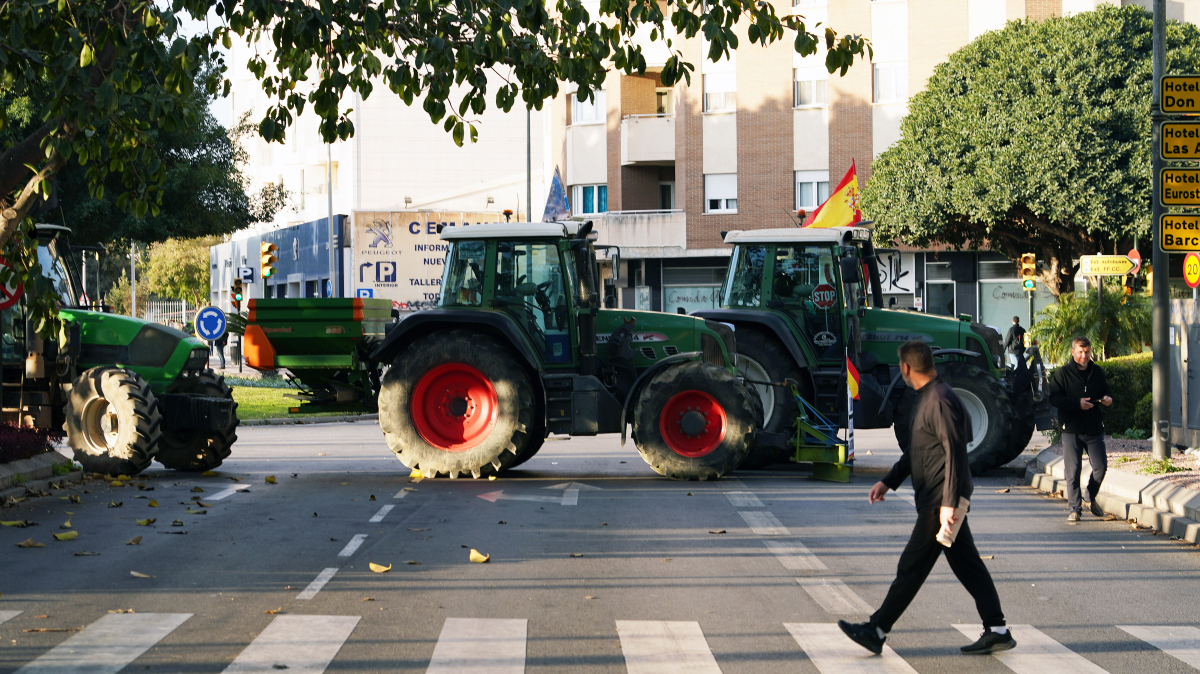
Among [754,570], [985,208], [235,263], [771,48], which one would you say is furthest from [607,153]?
[754,570]

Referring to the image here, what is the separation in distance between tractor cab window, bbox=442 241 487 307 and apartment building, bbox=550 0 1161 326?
27079 millimetres

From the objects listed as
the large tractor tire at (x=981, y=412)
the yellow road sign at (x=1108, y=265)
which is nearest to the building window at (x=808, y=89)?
the yellow road sign at (x=1108, y=265)

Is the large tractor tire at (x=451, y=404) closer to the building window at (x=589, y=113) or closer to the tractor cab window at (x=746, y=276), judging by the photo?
the tractor cab window at (x=746, y=276)

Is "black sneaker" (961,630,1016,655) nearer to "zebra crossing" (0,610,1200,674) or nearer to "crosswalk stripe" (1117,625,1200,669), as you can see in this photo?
"zebra crossing" (0,610,1200,674)

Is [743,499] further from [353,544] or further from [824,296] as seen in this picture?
[353,544]

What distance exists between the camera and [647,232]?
45031mm

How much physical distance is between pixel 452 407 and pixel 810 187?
30725mm

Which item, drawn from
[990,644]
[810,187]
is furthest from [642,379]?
[810,187]

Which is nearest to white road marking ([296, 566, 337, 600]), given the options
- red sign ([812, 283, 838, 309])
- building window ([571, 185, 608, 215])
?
red sign ([812, 283, 838, 309])

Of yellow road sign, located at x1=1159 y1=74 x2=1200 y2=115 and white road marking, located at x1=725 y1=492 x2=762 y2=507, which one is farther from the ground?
→ yellow road sign, located at x1=1159 y1=74 x2=1200 y2=115

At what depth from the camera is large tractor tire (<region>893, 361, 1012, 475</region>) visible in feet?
49.5

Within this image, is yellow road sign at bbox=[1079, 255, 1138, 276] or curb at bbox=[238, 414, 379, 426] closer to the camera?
curb at bbox=[238, 414, 379, 426]

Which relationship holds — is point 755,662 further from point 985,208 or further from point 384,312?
point 985,208

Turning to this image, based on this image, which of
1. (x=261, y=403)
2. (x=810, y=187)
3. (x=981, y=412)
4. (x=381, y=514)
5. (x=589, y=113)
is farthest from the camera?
(x=589, y=113)
